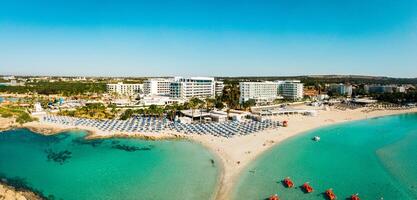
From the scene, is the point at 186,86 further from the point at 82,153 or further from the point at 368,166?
the point at 368,166

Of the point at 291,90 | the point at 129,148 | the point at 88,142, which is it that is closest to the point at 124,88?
the point at 291,90

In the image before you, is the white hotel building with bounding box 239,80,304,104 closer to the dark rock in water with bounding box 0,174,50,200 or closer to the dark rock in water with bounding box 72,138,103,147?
the dark rock in water with bounding box 72,138,103,147

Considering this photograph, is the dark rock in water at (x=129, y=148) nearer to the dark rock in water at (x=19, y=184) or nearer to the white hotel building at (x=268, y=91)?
the dark rock in water at (x=19, y=184)

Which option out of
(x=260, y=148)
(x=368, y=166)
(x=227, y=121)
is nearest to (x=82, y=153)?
(x=260, y=148)

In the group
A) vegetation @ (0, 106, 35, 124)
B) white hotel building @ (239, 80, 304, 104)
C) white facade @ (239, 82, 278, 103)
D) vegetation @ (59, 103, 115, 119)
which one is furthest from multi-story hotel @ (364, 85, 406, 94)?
vegetation @ (0, 106, 35, 124)

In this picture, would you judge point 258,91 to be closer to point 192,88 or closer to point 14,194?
point 192,88

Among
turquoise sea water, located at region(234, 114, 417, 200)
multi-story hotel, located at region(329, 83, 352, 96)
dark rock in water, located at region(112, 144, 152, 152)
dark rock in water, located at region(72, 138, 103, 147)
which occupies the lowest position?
turquoise sea water, located at region(234, 114, 417, 200)
